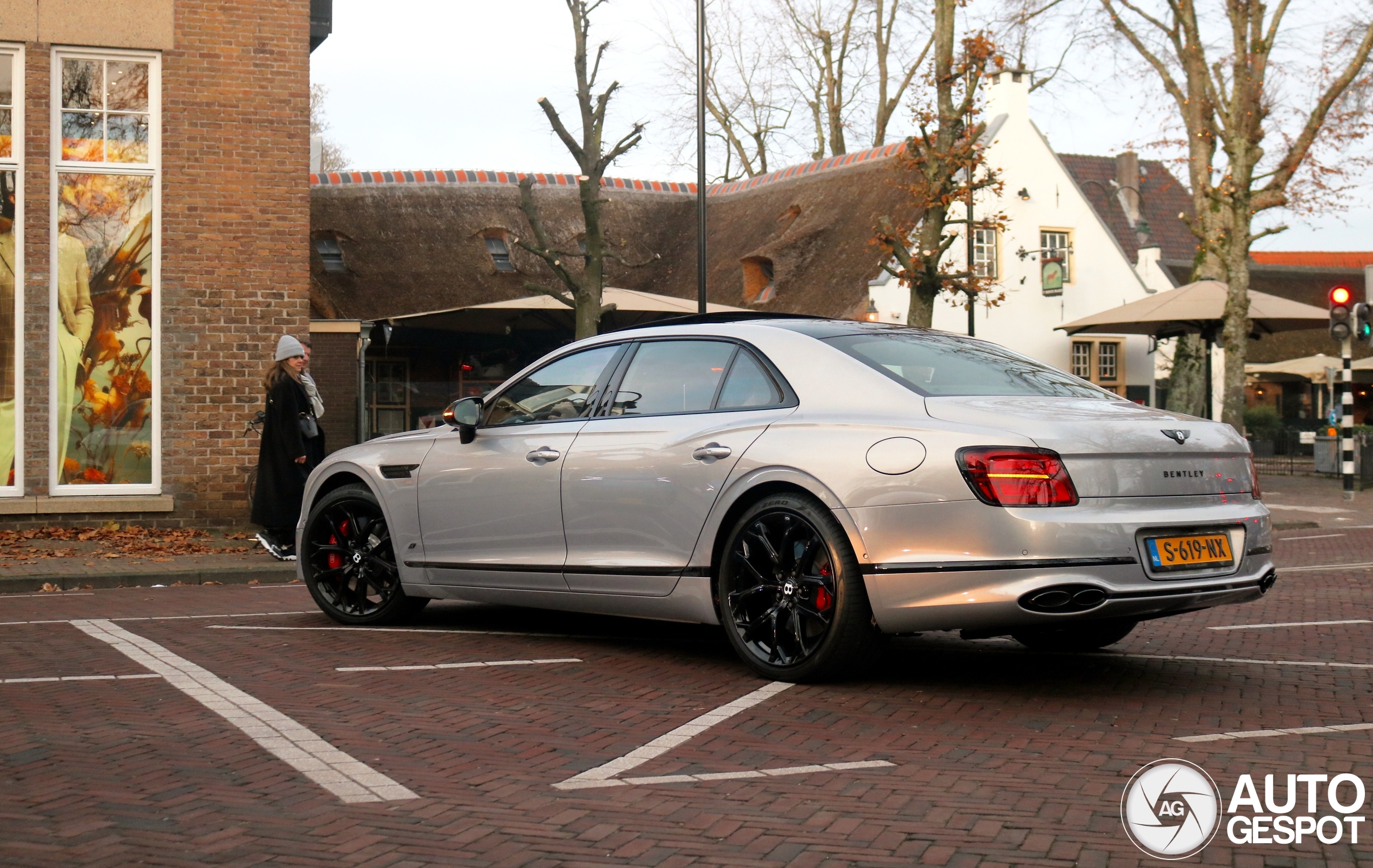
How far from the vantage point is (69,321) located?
44.9 ft

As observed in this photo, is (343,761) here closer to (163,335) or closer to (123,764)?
(123,764)

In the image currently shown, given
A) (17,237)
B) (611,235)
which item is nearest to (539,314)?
(17,237)

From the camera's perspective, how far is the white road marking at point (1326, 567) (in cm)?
1178

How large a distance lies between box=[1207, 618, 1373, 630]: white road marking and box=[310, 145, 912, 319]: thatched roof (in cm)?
2277

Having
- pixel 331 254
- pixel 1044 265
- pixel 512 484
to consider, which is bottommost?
pixel 512 484

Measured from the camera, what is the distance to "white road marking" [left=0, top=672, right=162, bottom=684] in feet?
20.2

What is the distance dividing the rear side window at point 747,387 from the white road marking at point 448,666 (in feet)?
4.67

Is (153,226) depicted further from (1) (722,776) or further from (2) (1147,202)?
(2) (1147,202)

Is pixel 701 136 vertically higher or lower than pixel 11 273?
higher

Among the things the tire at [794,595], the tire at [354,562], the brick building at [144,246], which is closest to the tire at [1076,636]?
the tire at [794,595]

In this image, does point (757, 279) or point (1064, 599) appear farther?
point (757, 279)

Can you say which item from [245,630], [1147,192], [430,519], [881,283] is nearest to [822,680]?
[430,519]

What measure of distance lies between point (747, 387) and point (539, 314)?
15.0 m

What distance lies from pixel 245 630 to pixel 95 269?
7202mm
